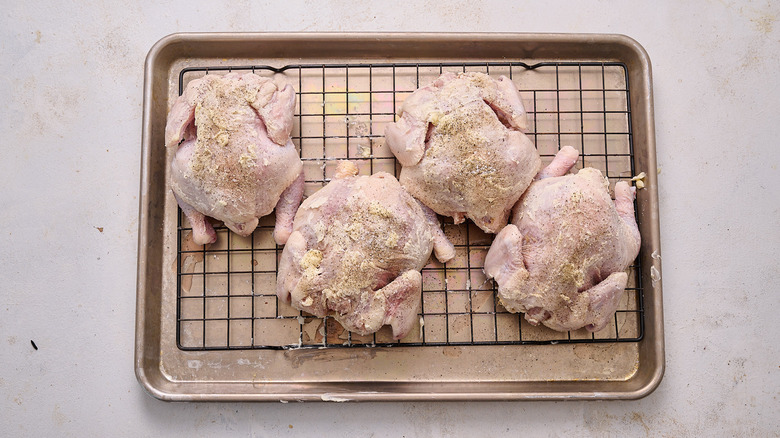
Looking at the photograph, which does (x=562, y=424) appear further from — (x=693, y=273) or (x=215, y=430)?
(x=215, y=430)

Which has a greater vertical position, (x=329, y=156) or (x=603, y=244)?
(x=329, y=156)

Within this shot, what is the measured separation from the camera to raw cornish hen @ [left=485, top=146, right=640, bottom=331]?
1.90 metres

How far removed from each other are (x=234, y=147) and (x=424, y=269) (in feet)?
2.86

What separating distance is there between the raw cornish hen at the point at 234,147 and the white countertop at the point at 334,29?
0.40 metres

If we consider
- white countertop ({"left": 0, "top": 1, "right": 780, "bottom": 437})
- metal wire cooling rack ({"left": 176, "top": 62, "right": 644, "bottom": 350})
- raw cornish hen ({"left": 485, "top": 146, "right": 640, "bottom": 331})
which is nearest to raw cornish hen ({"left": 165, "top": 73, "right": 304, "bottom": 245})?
metal wire cooling rack ({"left": 176, "top": 62, "right": 644, "bottom": 350})

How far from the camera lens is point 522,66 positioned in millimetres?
2236

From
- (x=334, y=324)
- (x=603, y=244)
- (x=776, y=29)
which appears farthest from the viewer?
(x=776, y=29)

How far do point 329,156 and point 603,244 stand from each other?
43.6 inches

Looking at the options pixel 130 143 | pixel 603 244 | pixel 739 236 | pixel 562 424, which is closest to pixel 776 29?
pixel 739 236

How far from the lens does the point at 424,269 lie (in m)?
2.16

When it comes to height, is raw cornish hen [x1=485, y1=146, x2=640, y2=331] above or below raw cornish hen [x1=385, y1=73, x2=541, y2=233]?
below

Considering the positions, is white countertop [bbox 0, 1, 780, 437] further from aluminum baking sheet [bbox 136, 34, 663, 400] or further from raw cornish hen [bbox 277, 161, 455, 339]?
raw cornish hen [bbox 277, 161, 455, 339]

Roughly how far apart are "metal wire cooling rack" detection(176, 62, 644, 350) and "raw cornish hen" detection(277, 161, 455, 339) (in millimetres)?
206

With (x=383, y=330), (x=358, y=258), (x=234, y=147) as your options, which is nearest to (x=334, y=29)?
(x=234, y=147)
